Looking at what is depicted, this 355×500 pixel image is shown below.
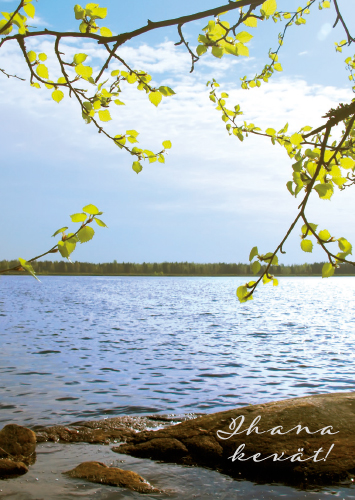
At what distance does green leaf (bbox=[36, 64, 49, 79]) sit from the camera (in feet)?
16.8

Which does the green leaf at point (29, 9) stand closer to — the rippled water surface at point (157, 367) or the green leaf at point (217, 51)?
the green leaf at point (217, 51)

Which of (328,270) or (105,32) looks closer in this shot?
(328,270)

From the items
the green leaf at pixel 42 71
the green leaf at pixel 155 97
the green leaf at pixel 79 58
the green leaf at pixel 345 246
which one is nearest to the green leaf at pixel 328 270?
the green leaf at pixel 345 246

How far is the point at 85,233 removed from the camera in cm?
319

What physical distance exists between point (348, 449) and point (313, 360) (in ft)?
35.0

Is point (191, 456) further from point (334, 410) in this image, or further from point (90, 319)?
point (90, 319)

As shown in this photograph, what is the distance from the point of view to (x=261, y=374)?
14.0 m

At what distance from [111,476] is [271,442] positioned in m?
2.52

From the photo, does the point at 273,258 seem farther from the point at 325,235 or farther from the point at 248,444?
the point at 248,444

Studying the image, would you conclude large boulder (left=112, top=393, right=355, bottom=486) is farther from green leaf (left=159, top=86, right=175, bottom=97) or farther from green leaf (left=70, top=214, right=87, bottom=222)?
green leaf (left=159, top=86, right=175, bottom=97)

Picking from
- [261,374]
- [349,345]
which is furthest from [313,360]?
A: [349,345]

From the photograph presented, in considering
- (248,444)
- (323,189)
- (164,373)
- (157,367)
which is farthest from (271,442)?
(157,367)

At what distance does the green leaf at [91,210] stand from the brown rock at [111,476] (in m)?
4.44

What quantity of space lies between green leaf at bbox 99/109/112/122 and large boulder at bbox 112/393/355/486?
17.0ft
